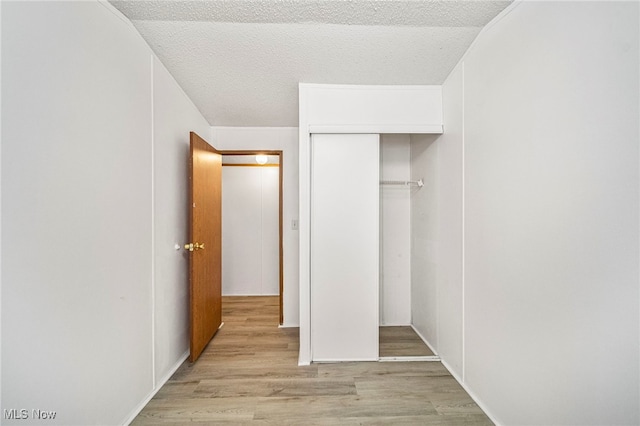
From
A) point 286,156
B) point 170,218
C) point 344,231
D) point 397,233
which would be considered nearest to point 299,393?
point 344,231

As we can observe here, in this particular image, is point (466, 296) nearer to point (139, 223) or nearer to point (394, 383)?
point (394, 383)

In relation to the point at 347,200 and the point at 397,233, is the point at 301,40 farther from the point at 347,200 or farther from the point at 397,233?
the point at 397,233

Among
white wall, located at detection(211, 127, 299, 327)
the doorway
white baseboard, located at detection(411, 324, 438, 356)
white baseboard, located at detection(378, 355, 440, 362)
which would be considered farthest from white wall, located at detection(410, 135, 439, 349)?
the doorway

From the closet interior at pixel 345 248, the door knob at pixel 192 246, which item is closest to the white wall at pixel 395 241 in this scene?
the closet interior at pixel 345 248

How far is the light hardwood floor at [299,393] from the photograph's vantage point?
1.72 metres

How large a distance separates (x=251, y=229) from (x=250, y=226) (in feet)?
0.17

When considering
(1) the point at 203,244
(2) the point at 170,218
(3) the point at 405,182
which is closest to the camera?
(2) the point at 170,218

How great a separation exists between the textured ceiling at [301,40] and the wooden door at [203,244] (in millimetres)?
658

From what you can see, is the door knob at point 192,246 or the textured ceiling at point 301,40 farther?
the door knob at point 192,246

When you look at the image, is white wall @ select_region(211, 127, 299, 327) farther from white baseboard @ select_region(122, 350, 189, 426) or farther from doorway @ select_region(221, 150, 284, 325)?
white baseboard @ select_region(122, 350, 189, 426)

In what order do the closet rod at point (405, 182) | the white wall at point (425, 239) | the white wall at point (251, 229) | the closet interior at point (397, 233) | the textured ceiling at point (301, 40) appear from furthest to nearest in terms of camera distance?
the white wall at point (251, 229) → the closet interior at point (397, 233) → the closet rod at point (405, 182) → the white wall at point (425, 239) → the textured ceiling at point (301, 40)

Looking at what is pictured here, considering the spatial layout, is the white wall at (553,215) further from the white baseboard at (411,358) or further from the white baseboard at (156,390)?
the white baseboard at (156,390)

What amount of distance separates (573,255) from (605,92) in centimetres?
67

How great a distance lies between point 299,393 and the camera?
196 centimetres
